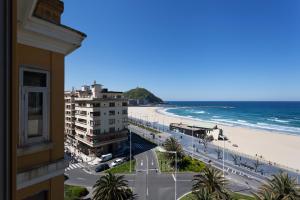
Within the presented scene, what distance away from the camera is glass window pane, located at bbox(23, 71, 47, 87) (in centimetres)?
340

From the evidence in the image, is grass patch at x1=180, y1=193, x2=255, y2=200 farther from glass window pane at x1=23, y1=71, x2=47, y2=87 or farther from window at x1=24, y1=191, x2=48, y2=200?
glass window pane at x1=23, y1=71, x2=47, y2=87

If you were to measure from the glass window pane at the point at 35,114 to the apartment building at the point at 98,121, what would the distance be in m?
47.9

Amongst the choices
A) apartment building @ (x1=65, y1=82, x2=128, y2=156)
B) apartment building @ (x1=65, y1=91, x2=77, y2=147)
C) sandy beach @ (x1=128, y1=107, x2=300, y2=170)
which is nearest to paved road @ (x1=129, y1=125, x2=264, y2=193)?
sandy beach @ (x1=128, y1=107, x2=300, y2=170)

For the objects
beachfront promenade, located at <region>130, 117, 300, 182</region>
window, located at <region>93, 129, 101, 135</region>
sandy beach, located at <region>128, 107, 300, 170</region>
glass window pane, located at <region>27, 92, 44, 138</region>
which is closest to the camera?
glass window pane, located at <region>27, 92, 44, 138</region>

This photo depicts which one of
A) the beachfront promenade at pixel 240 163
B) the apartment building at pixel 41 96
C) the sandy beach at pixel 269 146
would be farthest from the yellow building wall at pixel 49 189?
the sandy beach at pixel 269 146

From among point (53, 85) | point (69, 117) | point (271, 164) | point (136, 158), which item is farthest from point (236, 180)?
point (69, 117)

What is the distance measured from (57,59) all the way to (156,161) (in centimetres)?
4621

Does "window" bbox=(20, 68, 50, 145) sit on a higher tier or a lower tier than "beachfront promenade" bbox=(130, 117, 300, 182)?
higher

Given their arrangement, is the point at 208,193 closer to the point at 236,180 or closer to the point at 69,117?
the point at 236,180

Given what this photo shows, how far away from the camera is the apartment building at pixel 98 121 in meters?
50.8

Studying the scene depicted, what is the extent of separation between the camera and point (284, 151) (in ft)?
197

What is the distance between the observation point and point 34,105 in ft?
11.8

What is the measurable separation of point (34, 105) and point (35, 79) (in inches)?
16.8

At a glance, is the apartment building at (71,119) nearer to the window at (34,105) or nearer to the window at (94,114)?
the window at (94,114)
